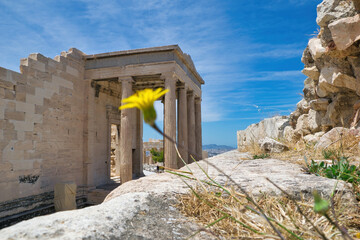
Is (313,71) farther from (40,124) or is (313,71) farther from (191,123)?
(40,124)

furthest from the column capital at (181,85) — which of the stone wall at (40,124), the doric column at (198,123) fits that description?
the stone wall at (40,124)

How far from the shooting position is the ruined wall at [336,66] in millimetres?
6617

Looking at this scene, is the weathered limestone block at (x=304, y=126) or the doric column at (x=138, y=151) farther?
the doric column at (x=138, y=151)

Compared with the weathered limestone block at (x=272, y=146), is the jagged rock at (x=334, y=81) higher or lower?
higher

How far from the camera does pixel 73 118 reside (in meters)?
11.2

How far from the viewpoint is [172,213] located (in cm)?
177

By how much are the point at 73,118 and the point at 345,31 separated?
11125 millimetres

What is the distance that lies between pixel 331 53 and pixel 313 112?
3096mm

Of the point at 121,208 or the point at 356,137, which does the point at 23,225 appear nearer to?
the point at 121,208

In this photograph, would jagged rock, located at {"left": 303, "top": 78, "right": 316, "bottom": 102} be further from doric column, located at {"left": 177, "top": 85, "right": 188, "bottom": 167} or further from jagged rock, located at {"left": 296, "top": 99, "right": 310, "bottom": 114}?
doric column, located at {"left": 177, "top": 85, "right": 188, "bottom": 167}

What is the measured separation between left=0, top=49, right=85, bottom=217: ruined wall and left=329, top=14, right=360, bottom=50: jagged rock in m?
10.5

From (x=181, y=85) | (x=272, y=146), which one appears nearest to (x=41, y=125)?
(x=181, y=85)

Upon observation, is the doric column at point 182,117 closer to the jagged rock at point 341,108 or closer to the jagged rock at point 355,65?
the jagged rock at point 341,108

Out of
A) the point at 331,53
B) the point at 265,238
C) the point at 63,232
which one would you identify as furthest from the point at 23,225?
the point at 331,53
